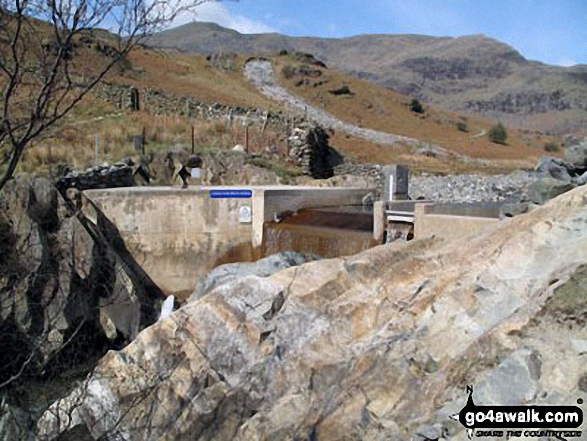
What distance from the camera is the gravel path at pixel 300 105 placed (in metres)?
30.5

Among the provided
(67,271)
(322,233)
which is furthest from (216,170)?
(67,271)

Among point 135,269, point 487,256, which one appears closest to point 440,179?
point 135,269

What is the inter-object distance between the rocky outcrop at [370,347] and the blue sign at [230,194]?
619cm

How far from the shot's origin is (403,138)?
1223 inches

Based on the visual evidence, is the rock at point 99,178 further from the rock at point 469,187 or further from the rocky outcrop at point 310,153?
the rock at point 469,187

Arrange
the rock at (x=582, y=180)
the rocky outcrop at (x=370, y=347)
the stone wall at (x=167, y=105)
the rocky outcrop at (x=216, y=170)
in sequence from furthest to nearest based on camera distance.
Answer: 1. the stone wall at (x=167, y=105)
2. the rocky outcrop at (x=216, y=170)
3. the rock at (x=582, y=180)
4. the rocky outcrop at (x=370, y=347)

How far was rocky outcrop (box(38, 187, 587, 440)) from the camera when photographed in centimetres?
435

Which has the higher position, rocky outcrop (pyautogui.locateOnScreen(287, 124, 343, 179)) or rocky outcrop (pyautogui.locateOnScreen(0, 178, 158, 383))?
rocky outcrop (pyautogui.locateOnScreen(287, 124, 343, 179))

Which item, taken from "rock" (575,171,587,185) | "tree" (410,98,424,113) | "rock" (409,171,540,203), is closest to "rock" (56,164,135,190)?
"rock" (409,171,540,203)

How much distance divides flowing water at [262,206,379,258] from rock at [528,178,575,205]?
4278 mm

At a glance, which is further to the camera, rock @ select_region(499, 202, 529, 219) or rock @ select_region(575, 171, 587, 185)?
rock @ select_region(499, 202, 529, 219)

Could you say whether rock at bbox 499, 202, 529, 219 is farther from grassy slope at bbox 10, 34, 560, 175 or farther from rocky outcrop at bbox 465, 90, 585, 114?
rocky outcrop at bbox 465, 90, 585, 114

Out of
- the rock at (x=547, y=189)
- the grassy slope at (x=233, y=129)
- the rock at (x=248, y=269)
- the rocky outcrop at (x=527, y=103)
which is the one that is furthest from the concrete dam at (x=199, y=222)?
the rocky outcrop at (x=527, y=103)

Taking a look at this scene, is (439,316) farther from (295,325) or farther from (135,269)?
(135,269)
